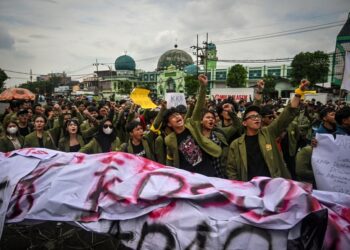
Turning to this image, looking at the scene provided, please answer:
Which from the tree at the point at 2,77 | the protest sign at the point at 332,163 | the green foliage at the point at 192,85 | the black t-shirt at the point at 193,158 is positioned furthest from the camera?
the green foliage at the point at 192,85

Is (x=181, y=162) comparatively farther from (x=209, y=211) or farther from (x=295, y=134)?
(x=295, y=134)

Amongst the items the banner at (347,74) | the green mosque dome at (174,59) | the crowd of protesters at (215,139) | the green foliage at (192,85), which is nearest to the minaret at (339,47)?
the green foliage at (192,85)

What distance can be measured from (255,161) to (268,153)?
0.17 meters

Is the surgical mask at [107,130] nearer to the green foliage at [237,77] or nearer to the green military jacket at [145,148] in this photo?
the green military jacket at [145,148]

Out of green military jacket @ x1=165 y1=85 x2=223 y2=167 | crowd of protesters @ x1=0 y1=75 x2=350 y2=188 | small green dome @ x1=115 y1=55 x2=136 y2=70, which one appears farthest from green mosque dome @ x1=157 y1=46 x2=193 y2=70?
green military jacket @ x1=165 y1=85 x2=223 y2=167

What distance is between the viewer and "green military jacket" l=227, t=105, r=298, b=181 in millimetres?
3230

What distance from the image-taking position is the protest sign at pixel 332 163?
2.80m

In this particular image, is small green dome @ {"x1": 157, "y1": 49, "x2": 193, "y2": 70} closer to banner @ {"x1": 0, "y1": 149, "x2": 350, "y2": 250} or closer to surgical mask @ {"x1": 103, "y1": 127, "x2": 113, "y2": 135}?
surgical mask @ {"x1": 103, "y1": 127, "x2": 113, "y2": 135}

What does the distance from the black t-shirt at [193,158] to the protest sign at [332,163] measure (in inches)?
45.4

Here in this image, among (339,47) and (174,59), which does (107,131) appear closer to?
(339,47)

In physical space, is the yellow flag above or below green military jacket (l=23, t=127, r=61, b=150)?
above

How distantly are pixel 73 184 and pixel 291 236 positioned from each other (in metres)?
2.07

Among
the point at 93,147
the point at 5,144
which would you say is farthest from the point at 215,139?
the point at 5,144

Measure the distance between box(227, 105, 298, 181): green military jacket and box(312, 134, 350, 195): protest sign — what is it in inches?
14.6
